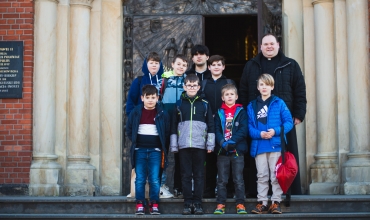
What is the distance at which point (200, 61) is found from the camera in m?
7.83

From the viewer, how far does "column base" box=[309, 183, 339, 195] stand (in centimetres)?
902

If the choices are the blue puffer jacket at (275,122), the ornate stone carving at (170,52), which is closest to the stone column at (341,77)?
the blue puffer jacket at (275,122)

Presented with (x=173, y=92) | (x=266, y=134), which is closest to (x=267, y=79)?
(x=266, y=134)

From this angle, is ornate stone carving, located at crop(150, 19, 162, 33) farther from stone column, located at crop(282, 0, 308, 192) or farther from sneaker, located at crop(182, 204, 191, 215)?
sneaker, located at crop(182, 204, 191, 215)

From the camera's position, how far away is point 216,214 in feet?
23.6

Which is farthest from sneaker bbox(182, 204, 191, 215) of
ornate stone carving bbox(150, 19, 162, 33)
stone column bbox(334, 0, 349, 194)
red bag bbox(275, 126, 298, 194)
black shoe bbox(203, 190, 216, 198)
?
ornate stone carving bbox(150, 19, 162, 33)

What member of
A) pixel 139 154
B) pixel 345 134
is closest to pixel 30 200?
pixel 139 154

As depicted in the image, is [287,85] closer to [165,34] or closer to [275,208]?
[275,208]

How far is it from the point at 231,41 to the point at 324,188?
6.25 m

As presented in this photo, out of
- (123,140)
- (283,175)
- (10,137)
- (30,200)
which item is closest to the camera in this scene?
(283,175)

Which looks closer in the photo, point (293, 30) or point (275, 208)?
point (275, 208)

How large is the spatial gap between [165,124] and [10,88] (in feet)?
8.98

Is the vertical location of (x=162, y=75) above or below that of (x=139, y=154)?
above

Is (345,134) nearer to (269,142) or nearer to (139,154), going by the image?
(269,142)
